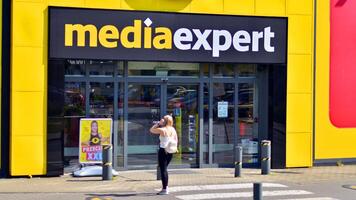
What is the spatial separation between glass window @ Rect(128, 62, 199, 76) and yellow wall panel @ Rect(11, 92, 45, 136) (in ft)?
8.71

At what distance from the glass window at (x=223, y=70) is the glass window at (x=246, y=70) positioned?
0.21 metres

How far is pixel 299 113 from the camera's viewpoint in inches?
648

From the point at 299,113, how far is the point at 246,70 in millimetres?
1893

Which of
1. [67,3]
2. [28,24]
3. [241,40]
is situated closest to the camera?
[28,24]

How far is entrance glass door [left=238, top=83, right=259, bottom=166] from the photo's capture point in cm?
1669

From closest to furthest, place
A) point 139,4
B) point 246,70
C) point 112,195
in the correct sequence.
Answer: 1. point 112,195
2. point 139,4
3. point 246,70

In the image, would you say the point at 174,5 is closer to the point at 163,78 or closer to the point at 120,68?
the point at 163,78

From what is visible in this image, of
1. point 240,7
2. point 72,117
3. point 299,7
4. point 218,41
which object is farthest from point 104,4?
point 299,7

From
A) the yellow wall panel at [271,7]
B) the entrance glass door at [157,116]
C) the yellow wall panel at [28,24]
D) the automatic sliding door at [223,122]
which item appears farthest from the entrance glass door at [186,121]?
the yellow wall panel at [28,24]

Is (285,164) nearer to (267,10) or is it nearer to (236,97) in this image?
(236,97)

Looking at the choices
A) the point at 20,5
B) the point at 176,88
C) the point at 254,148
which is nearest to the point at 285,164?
the point at 254,148

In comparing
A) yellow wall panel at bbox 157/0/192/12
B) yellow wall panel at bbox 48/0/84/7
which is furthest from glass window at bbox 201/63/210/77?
yellow wall panel at bbox 48/0/84/7

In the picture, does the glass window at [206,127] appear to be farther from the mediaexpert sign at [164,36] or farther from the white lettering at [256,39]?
the white lettering at [256,39]

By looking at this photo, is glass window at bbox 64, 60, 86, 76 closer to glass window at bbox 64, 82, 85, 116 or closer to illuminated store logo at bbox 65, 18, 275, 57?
glass window at bbox 64, 82, 85, 116
